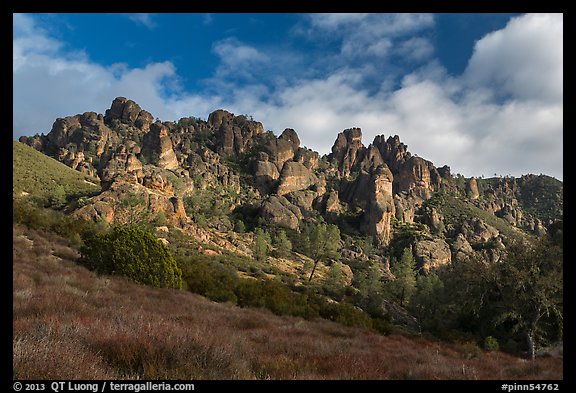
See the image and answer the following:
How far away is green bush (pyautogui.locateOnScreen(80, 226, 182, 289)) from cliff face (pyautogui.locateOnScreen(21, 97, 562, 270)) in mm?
41750

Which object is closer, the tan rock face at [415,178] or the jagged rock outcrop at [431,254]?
the jagged rock outcrop at [431,254]

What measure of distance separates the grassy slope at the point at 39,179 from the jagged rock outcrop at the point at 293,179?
68.9m

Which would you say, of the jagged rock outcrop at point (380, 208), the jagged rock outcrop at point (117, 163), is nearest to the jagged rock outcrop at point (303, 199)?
the jagged rock outcrop at point (380, 208)

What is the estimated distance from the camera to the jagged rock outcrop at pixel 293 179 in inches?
5106

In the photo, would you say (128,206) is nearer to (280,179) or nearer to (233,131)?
(280,179)

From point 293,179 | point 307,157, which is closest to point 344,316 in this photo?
point 293,179

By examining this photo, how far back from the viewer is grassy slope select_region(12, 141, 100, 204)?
176 ft

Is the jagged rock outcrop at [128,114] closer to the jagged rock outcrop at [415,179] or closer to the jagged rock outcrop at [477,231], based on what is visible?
the jagged rock outcrop at [415,179]

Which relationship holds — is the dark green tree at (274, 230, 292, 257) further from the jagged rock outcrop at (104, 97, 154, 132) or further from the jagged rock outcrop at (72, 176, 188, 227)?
the jagged rock outcrop at (104, 97, 154, 132)

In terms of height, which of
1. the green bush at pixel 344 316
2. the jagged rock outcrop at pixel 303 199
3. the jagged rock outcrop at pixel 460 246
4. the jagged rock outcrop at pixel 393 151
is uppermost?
the jagged rock outcrop at pixel 393 151

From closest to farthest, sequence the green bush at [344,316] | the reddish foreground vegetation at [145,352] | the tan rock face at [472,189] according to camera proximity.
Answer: the reddish foreground vegetation at [145,352], the green bush at [344,316], the tan rock face at [472,189]

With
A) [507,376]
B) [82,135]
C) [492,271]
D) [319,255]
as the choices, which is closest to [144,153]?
[82,135]
